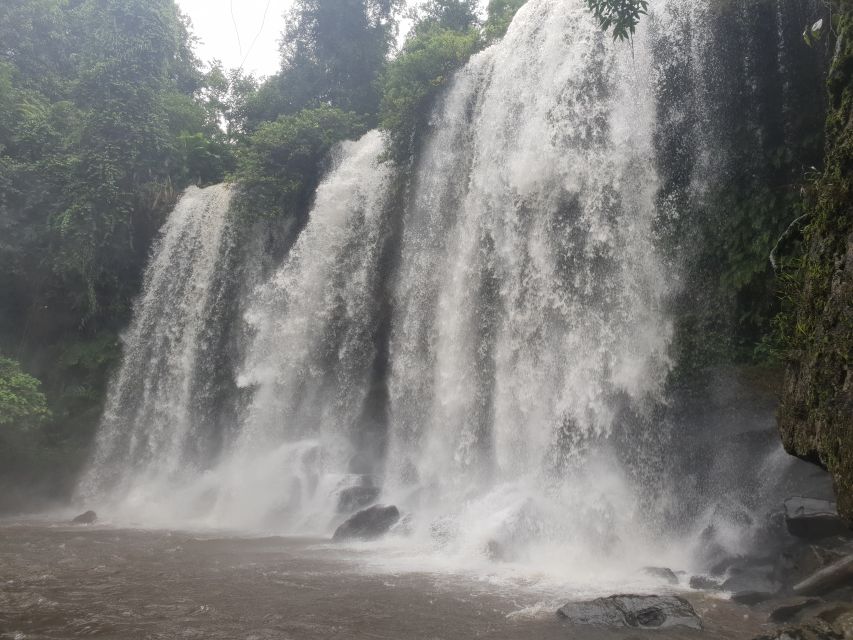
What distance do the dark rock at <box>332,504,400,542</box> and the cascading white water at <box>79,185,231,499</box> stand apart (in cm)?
712

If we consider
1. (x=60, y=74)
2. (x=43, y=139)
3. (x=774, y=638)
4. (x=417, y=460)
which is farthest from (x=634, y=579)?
(x=60, y=74)

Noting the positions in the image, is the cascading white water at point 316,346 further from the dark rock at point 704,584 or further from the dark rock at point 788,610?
the dark rock at point 788,610

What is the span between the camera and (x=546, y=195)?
39.1 feet

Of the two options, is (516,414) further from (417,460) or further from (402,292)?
(402,292)

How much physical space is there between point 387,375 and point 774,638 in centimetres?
1107

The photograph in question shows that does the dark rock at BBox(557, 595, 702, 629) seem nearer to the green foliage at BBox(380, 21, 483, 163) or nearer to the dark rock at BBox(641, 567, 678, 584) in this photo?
the dark rock at BBox(641, 567, 678, 584)

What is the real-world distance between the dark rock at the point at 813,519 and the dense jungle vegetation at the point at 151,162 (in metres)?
2.32

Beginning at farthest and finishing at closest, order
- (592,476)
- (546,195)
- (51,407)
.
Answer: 1. (51,407)
2. (546,195)
3. (592,476)

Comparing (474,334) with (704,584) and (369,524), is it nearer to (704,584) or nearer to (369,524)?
(369,524)

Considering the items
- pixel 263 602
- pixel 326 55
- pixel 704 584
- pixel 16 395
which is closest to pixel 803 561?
pixel 704 584

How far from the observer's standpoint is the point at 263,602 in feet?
21.1

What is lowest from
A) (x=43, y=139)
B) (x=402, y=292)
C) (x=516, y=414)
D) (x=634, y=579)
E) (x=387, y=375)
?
(x=634, y=579)

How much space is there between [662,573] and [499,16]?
67.2 feet

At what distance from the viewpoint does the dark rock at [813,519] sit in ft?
24.7
